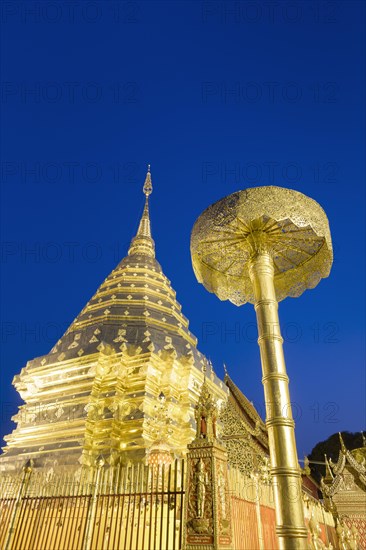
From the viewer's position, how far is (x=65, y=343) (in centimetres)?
1351

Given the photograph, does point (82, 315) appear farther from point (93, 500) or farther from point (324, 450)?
point (324, 450)

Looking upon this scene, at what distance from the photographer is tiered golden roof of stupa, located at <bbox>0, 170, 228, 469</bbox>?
1012 cm

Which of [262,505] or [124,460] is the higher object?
[124,460]

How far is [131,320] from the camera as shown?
13.7m

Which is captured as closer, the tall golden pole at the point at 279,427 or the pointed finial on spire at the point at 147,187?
the tall golden pole at the point at 279,427

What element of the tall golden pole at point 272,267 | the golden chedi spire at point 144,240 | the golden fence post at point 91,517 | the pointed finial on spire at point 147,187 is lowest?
the golden fence post at point 91,517

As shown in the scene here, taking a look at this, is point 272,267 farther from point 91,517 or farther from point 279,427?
point 91,517

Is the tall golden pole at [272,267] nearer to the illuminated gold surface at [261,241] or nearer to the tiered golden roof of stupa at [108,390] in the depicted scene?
the illuminated gold surface at [261,241]

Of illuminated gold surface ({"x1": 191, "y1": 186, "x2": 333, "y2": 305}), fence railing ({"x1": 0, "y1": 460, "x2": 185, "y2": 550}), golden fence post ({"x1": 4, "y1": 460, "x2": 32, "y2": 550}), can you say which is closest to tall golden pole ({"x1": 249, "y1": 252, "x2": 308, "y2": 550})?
illuminated gold surface ({"x1": 191, "y1": 186, "x2": 333, "y2": 305})

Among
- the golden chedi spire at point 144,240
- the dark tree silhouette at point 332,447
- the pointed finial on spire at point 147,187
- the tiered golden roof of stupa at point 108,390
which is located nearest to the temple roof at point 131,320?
the tiered golden roof of stupa at point 108,390

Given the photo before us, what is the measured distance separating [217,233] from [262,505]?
410 cm

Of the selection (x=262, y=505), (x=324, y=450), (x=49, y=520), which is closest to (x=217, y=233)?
(x=262, y=505)

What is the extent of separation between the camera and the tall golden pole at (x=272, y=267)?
455cm

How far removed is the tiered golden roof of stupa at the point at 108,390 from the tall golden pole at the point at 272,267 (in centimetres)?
387
